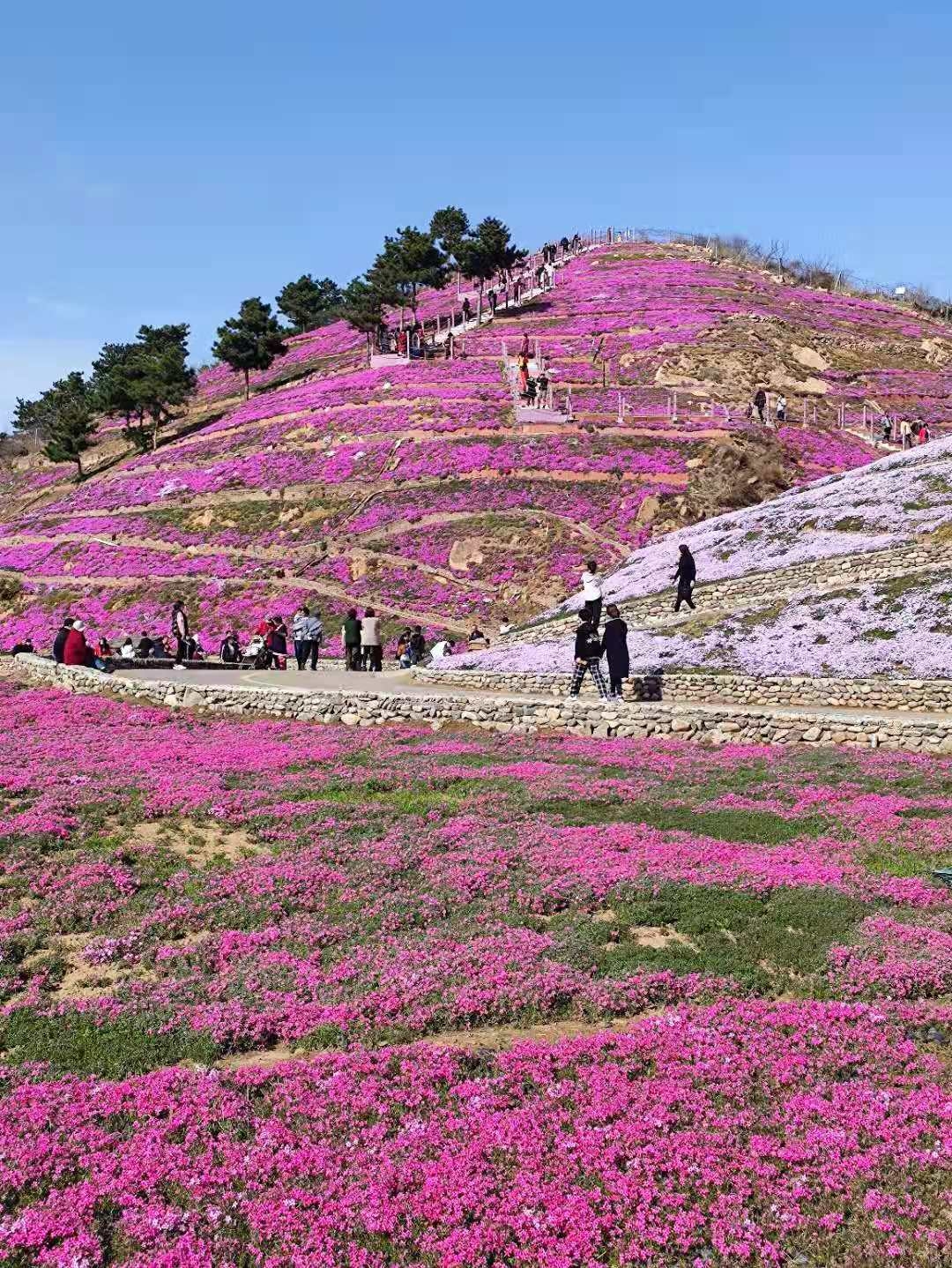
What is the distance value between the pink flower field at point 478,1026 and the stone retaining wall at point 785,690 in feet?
22.8

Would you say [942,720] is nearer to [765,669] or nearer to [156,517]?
[765,669]

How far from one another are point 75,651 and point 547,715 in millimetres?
17569

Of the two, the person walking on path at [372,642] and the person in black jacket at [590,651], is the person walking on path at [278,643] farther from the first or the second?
the person in black jacket at [590,651]

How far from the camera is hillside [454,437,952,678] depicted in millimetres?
27734

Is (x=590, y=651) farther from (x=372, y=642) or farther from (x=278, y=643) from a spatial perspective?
(x=278, y=643)

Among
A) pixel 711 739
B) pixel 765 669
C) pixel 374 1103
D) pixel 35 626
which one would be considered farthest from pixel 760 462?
pixel 374 1103

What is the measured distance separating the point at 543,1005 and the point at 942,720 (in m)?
15.1

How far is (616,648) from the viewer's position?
2409 centimetres

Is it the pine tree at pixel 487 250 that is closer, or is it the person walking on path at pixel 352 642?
the person walking on path at pixel 352 642

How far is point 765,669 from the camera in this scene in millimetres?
27641

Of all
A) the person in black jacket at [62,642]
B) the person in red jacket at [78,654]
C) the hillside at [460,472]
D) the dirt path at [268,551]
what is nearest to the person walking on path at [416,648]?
the hillside at [460,472]

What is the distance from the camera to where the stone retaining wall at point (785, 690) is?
78.7ft

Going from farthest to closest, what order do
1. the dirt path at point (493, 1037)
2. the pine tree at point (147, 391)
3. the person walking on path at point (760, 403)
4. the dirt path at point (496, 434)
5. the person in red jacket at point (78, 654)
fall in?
the pine tree at point (147, 391) < the person walking on path at point (760, 403) < the dirt path at point (496, 434) < the person in red jacket at point (78, 654) < the dirt path at point (493, 1037)

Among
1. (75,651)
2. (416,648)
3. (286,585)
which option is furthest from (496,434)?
(75,651)
